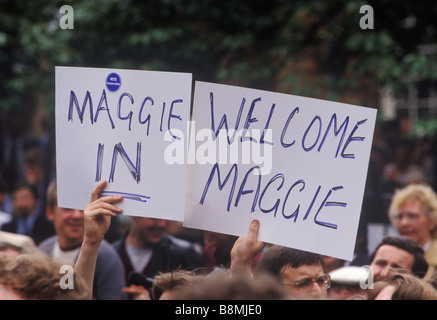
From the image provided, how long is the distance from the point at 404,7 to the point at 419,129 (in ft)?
4.89

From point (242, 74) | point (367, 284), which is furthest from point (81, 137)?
point (242, 74)

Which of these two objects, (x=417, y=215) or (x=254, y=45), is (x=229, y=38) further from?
(x=417, y=215)

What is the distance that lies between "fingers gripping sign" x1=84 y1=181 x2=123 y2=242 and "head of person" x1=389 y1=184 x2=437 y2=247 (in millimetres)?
2246

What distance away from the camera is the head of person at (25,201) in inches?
211

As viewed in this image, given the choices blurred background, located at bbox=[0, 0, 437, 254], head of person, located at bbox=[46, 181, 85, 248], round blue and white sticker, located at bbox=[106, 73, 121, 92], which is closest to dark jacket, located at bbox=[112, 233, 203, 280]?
head of person, located at bbox=[46, 181, 85, 248]

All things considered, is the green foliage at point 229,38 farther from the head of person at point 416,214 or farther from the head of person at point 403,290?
the head of person at point 403,290

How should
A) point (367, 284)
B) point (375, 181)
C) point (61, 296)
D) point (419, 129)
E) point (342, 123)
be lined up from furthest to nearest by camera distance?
point (419, 129)
point (375, 181)
point (367, 284)
point (342, 123)
point (61, 296)

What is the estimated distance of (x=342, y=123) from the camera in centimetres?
218

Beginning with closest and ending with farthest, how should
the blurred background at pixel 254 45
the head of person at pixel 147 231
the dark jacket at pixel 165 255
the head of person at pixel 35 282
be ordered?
the head of person at pixel 35 282, the dark jacket at pixel 165 255, the head of person at pixel 147 231, the blurred background at pixel 254 45

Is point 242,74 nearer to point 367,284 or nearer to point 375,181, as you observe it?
point 375,181

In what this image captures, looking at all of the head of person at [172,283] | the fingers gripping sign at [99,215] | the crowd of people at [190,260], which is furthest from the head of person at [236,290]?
the fingers gripping sign at [99,215]

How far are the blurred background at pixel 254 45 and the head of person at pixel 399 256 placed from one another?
4116 mm

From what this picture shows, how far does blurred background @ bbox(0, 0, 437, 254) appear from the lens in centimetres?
718

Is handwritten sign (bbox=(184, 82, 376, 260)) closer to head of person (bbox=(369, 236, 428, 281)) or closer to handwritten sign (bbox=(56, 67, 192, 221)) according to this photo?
handwritten sign (bbox=(56, 67, 192, 221))
